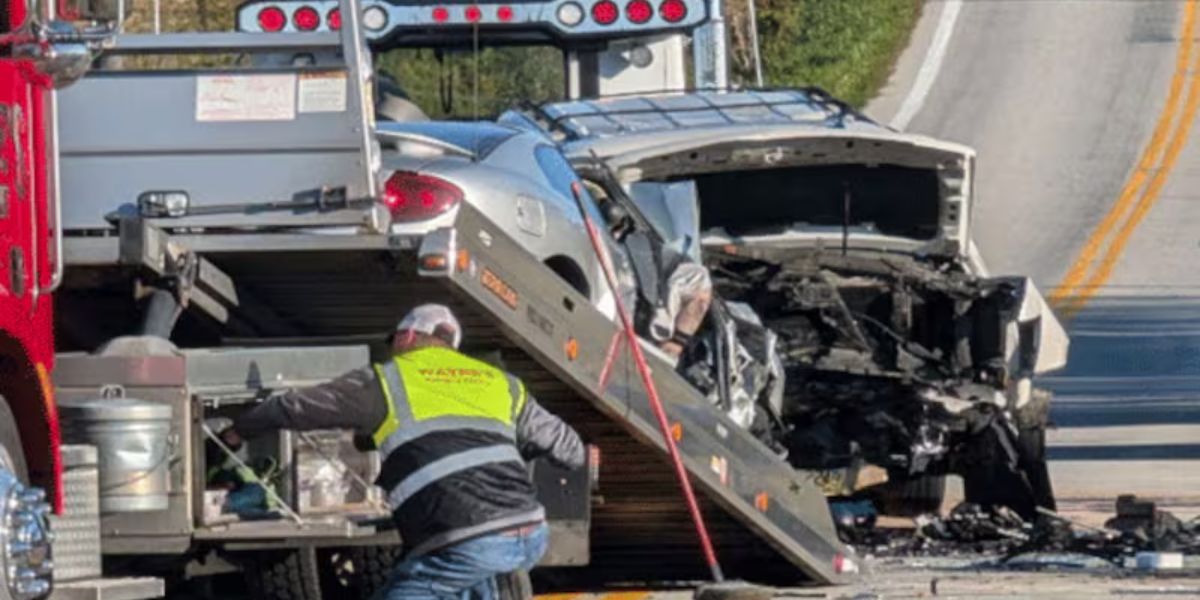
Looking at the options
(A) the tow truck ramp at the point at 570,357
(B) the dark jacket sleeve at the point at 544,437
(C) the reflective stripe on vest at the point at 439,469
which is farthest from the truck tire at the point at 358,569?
(C) the reflective stripe on vest at the point at 439,469

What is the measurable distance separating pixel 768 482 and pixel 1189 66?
31.7m

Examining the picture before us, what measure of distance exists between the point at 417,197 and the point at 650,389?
3.70 feet

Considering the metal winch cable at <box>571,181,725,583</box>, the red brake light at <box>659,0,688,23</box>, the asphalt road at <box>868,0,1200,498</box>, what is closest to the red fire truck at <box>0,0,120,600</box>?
the metal winch cable at <box>571,181,725,583</box>

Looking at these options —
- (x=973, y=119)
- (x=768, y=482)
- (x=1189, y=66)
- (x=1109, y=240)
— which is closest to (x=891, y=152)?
(x=768, y=482)

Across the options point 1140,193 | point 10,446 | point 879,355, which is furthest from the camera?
point 1140,193

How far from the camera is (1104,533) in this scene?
15375 mm

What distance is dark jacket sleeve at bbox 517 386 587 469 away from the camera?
1021 cm

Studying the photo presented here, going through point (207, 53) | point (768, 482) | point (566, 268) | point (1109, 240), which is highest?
point (207, 53)

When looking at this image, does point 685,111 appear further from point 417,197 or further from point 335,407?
point 335,407


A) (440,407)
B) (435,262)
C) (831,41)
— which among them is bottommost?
(831,41)

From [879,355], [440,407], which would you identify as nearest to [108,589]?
[440,407]

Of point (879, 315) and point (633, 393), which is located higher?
point (633, 393)

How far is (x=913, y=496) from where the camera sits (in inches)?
679

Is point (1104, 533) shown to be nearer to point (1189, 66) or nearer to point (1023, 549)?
point (1023, 549)
